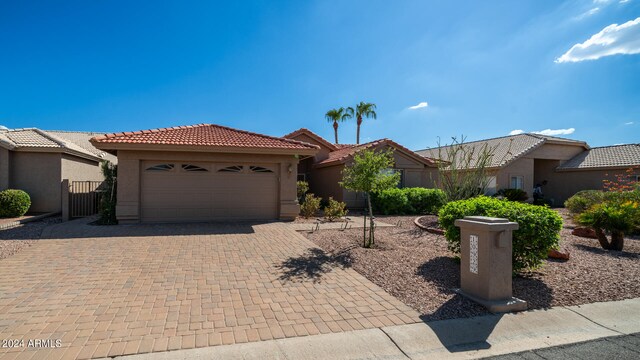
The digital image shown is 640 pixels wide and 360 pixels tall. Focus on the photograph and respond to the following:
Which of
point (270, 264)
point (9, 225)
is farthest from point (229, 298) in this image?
point (9, 225)

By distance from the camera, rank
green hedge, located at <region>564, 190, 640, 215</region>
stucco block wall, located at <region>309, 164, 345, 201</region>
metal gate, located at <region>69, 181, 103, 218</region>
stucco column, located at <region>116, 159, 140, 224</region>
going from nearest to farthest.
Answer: green hedge, located at <region>564, 190, 640, 215</region>, stucco column, located at <region>116, 159, 140, 224</region>, metal gate, located at <region>69, 181, 103, 218</region>, stucco block wall, located at <region>309, 164, 345, 201</region>

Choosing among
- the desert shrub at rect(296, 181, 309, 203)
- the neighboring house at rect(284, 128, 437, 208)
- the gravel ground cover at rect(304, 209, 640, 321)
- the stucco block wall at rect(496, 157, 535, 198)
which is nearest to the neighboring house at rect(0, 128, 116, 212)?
the desert shrub at rect(296, 181, 309, 203)

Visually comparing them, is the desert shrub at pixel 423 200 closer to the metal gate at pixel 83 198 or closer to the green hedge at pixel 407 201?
the green hedge at pixel 407 201

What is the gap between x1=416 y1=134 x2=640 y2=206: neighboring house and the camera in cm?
2253

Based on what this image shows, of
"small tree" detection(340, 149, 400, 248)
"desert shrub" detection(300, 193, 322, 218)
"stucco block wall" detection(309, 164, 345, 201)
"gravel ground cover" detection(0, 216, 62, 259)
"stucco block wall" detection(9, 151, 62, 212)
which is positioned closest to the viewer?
"gravel ground cover" detection(0, 216, 62, 259)

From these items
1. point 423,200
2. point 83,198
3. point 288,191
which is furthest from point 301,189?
point 83,198

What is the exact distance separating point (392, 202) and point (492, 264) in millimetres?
11300

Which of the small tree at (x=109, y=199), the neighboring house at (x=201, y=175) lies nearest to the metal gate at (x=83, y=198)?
the small tree at (x=109, y=199)

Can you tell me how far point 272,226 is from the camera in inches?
463

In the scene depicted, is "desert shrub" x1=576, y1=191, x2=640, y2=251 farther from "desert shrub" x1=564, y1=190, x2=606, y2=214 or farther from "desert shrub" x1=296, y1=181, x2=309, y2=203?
"desert shrub" x1=296, y1=181, x2=309, y2=203

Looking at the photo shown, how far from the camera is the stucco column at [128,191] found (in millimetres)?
11594

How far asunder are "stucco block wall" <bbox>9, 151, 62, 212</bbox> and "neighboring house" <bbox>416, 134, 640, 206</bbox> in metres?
20.9

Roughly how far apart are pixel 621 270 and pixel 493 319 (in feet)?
14.2

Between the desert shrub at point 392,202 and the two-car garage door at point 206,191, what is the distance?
5620 millimetres
